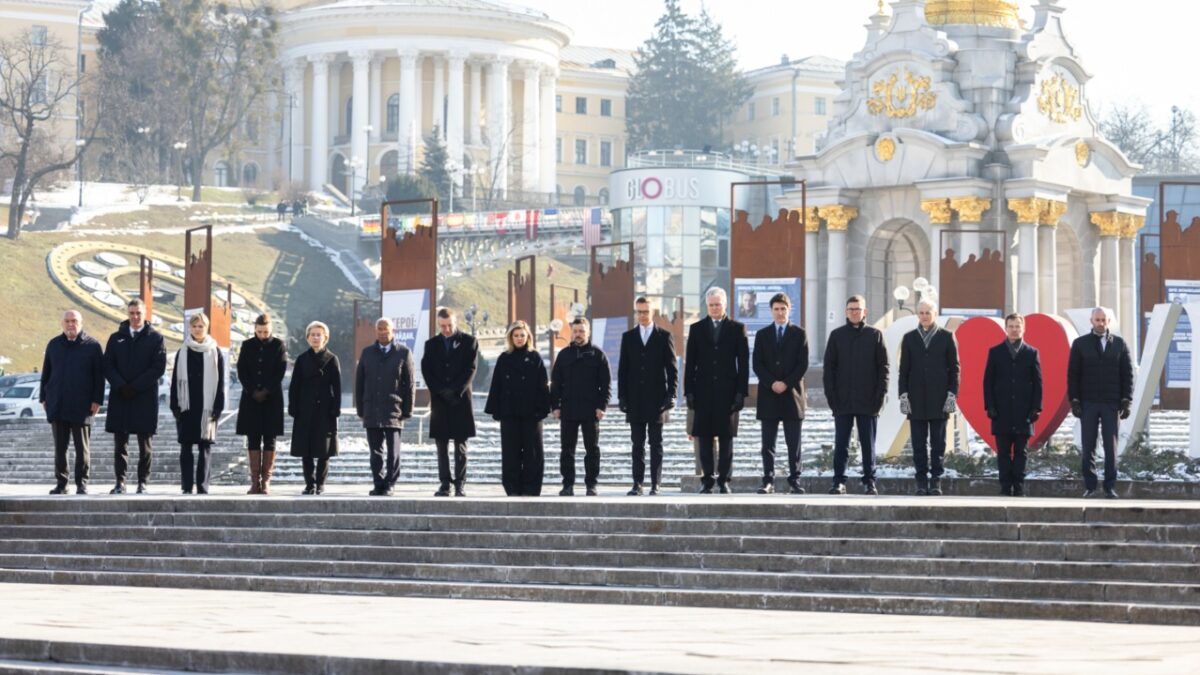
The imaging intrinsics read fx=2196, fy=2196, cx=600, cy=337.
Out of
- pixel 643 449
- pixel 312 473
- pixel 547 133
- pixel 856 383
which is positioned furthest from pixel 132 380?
pixel 547 133

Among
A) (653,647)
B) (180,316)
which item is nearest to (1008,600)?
(653,647)

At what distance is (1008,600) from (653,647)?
Result: 291 cm

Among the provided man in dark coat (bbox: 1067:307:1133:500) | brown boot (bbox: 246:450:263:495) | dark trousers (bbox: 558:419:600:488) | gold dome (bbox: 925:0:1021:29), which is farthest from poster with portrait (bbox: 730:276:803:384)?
man in dark coat (bbox: 1067:307:1133:500)

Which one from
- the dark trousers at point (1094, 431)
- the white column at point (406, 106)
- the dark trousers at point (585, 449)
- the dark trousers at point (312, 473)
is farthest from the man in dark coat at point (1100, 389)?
the white column at point (406, 106)

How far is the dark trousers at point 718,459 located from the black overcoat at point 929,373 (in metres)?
1.56

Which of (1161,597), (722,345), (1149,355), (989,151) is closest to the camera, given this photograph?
(1161,597)

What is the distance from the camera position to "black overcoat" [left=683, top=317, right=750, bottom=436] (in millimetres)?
18203

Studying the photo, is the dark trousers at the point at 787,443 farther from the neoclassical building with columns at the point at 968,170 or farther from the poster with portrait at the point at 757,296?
the neoclassical building with columns at the point at 968,170

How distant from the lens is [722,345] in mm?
18203

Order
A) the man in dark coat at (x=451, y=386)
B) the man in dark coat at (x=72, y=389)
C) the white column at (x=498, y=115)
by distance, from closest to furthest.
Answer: the man in dark coat at (x=451, y=386) → the man in dark coat at (x=72, y=389) → the white column at (x=498, y=115)

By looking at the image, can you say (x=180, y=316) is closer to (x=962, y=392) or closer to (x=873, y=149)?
(x=873, y=149)

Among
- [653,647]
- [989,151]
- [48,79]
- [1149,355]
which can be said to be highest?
[48,79]

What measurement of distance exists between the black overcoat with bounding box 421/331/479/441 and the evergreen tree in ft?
325

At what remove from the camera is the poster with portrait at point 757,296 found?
30156 millimetres
